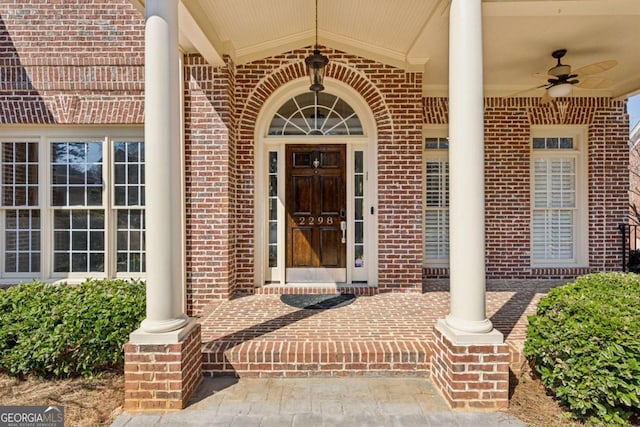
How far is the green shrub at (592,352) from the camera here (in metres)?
2.43

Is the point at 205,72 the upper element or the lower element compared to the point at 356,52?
lower

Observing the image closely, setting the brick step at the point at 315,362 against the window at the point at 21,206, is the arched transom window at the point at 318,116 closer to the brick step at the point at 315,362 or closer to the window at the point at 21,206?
the brick step at the point at 315,362

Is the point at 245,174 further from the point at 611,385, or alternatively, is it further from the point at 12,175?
the point at 611,385

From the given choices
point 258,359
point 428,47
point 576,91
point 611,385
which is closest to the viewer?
point 611,385

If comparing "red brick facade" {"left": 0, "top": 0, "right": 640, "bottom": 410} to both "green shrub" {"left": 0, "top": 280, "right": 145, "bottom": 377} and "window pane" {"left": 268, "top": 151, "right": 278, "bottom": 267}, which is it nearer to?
"window pane" {"left": 268, "top": 151, "right": 278, "bottom": 267}

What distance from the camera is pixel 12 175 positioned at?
5.00 m

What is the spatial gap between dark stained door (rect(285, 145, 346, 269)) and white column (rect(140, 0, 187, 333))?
239cm

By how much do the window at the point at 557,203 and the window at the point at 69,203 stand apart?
6259mm

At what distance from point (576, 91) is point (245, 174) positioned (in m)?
5.47

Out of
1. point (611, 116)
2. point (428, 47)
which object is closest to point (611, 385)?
point (428, 47)

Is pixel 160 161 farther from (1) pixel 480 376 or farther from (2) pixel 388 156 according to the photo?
(2) pixel 388 156

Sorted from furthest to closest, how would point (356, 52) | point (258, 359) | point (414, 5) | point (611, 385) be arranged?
1. point (356, 52)
2. point (414, 5)
3. point (258, 359)
4. point (611, 385)

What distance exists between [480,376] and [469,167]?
155cm

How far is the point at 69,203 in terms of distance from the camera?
5000 mm
